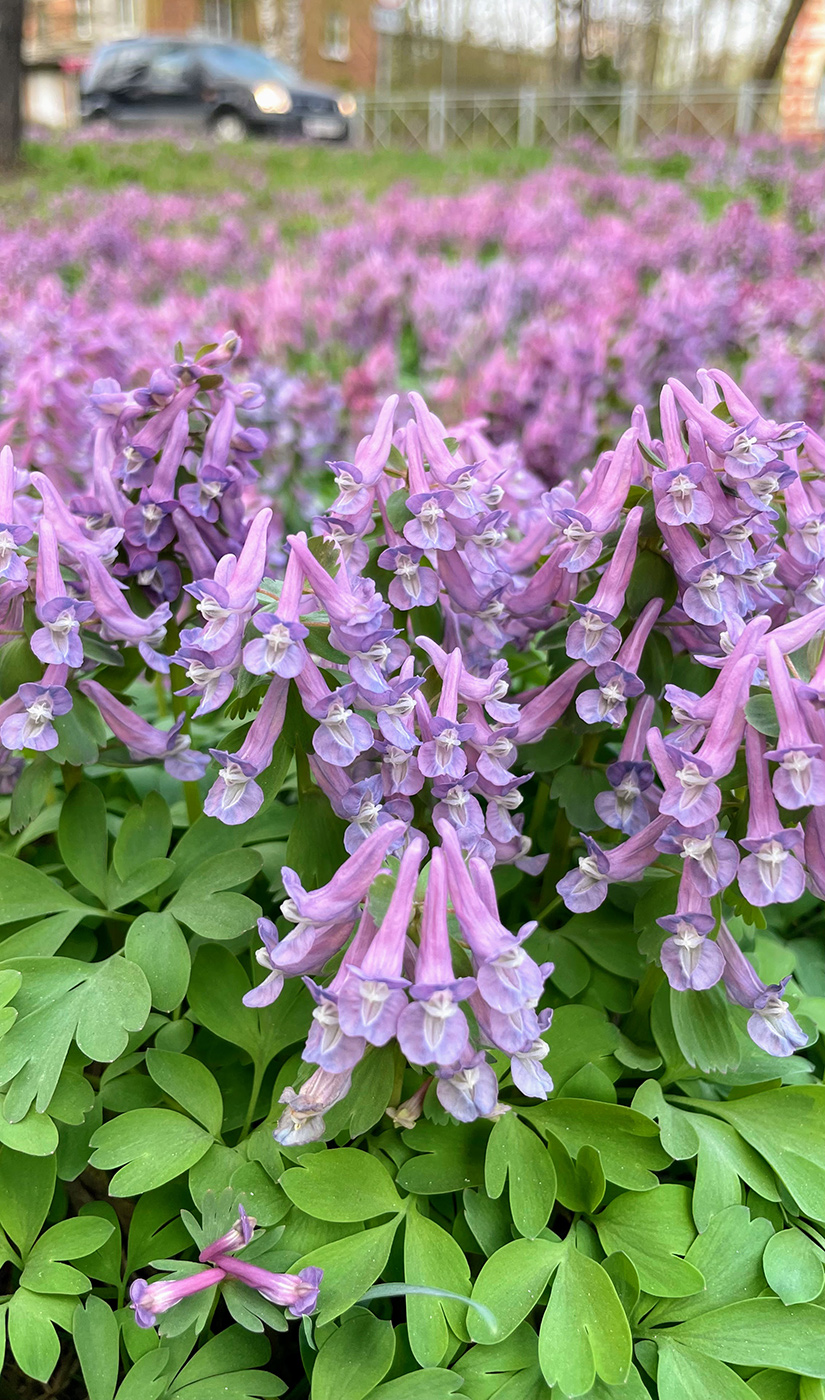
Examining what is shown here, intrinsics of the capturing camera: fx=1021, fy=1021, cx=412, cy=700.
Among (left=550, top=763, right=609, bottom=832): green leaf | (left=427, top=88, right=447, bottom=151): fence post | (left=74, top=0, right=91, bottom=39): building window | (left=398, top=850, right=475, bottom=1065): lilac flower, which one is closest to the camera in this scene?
(left=398, top=850, right=475, bottom=1065): lilac flower

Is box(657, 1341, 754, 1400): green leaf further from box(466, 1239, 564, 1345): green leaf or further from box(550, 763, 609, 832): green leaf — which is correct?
box(550, 763, 609, 832): green leaf

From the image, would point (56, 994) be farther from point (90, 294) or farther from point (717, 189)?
point (717, 189)

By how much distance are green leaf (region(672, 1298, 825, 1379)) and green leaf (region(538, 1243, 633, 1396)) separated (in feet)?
0.36

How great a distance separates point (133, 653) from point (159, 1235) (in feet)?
2.42

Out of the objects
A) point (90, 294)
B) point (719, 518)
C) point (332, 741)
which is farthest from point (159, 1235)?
point (90, 294)

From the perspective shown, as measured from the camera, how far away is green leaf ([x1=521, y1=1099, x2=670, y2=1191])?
41.1 inches

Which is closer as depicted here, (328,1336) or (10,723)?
(328,1336)

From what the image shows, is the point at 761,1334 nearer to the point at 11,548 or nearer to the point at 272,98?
the point at 11,548

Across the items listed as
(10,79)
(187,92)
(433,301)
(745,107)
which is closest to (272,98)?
(187,92)

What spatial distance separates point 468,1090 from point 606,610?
511 millimetres

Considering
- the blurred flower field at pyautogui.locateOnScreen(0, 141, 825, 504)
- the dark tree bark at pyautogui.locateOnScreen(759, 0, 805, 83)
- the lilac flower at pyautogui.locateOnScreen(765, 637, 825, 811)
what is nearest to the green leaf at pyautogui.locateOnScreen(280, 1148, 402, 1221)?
the lilac flower at pyautogui.locateOnScreen(765, 637, 825, 811)

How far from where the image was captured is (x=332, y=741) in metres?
0.99

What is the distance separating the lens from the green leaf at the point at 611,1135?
1.04 m

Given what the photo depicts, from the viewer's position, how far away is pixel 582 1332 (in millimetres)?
935
